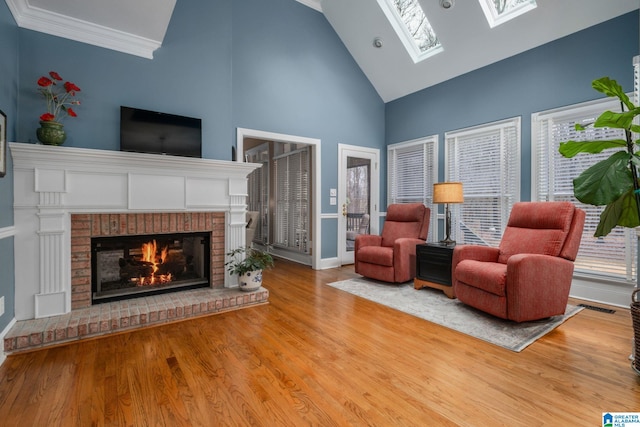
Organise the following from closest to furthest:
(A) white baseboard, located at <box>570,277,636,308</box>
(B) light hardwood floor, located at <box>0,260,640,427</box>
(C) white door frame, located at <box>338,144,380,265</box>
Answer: (B) light hardwood floor, located at <box>0,260,640,427</box>
(A) white baseboard, located at <box>570,277,636,308</box>
(C) white door frame, located at <box>338,144,380,265</box>

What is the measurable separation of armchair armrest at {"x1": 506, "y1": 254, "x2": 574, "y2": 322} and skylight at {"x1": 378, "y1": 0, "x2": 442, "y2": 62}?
340cm

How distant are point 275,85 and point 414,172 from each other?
104 inches

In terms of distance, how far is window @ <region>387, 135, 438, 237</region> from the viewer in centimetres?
505

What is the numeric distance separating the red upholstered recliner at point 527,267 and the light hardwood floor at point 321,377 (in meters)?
0.30

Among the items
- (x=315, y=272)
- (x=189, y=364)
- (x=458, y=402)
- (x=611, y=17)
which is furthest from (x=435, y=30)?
(x=189, y=364)

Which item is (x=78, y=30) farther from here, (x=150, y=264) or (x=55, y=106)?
(x=150, y=264)

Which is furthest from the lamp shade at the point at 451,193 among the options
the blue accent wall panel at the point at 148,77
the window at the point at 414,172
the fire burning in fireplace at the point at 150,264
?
the fire burning in fireplace at the point at 150,264

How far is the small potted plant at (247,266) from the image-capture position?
341cm

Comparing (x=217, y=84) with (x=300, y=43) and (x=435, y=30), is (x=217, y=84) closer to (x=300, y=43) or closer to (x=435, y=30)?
(x=300, y=43)

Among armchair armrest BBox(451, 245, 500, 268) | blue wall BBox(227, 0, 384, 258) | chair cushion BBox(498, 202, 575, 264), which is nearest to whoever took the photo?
chair cushion BBox(498, 202, 575, 264)

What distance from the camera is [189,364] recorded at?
2096mm

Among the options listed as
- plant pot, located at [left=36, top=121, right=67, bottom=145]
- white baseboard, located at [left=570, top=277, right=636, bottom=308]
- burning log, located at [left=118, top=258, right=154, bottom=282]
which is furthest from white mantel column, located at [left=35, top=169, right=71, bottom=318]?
white baseboard, located at [left=570, top=277, right=636, bottom=308]

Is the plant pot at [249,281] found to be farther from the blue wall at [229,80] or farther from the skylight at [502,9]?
the skylight at [502,9]

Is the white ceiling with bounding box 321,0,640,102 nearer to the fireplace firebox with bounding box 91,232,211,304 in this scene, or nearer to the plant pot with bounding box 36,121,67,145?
the fireplace firebox with bounding box 91,232,211,304
